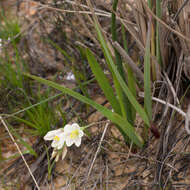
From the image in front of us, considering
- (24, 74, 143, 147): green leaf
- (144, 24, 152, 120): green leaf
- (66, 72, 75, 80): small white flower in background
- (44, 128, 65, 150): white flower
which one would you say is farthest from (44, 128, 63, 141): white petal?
(66, 72, 75, 80): small white flower in background

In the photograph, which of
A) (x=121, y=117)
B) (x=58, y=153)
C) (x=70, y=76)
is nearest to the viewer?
(x=121, y=117)

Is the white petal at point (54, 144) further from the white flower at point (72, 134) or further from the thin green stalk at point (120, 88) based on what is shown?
the thin green stalk at point (120, 88)

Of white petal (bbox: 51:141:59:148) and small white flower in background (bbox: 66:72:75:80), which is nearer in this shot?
white petal (bbox: 51:141:59:148)

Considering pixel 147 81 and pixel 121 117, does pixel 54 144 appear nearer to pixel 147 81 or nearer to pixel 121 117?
pixel 121 117

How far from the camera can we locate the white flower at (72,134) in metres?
0.98

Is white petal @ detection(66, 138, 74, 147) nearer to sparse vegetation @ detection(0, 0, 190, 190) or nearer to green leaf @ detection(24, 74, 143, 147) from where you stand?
sparse vegetation @ detection(0, 0, 190, 190)

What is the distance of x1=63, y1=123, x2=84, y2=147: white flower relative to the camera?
977 mm

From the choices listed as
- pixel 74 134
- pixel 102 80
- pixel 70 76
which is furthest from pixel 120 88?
pixel 70 76

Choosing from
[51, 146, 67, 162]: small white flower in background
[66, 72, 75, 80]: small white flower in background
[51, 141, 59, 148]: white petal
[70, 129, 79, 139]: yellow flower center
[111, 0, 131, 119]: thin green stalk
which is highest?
[111, 0, 131, 119]: thin green stalk

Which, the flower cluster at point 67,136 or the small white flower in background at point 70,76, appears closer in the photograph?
the flower cluster at point 67,136

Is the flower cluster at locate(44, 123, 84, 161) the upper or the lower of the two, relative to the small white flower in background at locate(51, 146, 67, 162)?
upper

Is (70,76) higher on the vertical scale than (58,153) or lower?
higher

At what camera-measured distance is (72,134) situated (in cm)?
99

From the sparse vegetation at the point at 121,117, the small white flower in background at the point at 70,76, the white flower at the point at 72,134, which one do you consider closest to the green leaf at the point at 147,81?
the sparse vegetation at the point at 121,117
